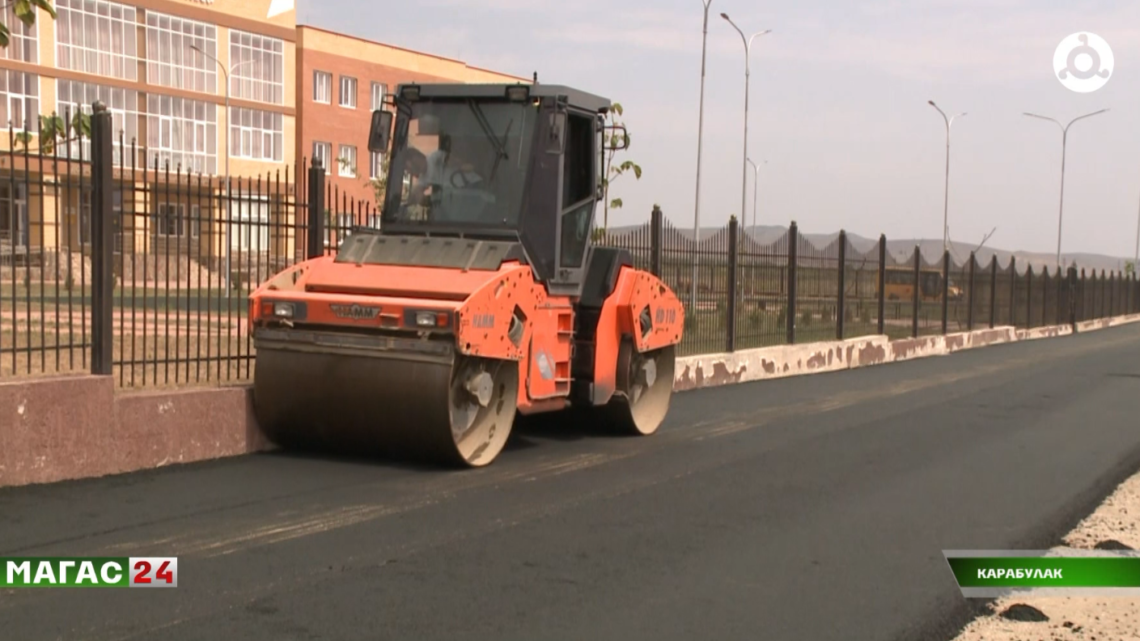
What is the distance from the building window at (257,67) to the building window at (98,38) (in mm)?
4699

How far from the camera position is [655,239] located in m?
15.9

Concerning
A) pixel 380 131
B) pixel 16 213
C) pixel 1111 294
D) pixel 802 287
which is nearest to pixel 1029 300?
pixel 1111 294

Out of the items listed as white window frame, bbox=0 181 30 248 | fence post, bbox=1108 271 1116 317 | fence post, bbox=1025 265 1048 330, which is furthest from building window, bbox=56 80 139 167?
fence post, bbox=1108 271 1116 317

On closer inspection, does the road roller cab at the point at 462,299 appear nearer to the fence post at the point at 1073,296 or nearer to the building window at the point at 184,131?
the fence post at the point at 1073,296

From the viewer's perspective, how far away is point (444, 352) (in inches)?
348

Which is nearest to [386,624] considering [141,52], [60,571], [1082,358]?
[60,571]

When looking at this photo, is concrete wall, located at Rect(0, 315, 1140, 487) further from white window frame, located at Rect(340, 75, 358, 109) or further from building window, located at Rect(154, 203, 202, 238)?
white window frame, located at Rect(340, 75, 358, 109)

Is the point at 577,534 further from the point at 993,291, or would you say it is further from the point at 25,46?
the point at 25,46

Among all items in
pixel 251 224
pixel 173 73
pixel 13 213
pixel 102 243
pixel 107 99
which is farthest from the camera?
pixel 173 73

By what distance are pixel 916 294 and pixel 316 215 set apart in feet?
64.4

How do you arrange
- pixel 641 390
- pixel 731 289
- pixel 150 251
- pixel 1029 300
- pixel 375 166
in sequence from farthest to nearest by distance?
pixel 1029 300, pixel 375 166, pixel 731 289, pixel 641 390, pixel 150 251

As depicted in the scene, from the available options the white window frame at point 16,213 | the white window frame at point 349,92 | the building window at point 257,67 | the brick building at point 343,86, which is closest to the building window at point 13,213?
the white window frame at point 16,213

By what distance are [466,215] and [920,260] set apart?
67.8 ft

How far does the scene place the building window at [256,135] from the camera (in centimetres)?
5209
